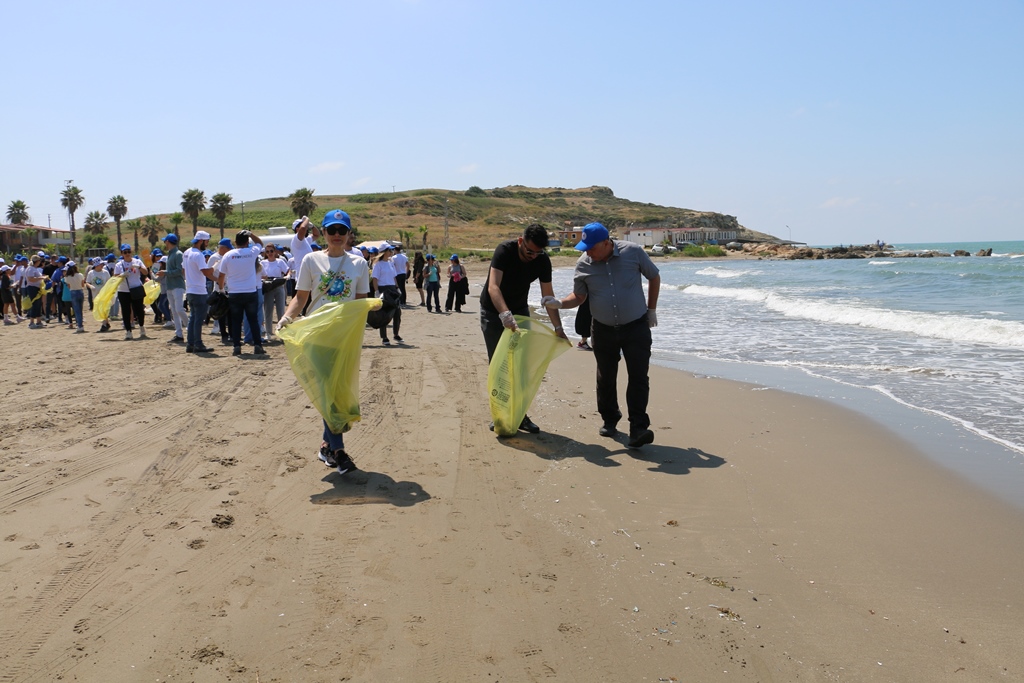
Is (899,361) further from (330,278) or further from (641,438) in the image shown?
(330,278)

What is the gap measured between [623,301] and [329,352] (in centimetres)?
236

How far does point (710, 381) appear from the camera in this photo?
9.22 meters

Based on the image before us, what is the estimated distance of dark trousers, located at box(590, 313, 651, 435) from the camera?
602 centimetres

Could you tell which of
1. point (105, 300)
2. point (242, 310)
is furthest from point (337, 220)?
point (105, 300)

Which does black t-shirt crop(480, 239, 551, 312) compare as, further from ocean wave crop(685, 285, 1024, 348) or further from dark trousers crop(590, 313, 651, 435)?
ocean wave crop(685, 285, 1024, 348)

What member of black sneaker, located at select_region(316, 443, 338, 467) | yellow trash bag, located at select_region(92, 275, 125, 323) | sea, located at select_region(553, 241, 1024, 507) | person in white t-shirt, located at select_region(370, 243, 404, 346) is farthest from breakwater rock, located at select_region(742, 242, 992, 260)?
black sneaker, located at select_region(316, 443, 338, 467)

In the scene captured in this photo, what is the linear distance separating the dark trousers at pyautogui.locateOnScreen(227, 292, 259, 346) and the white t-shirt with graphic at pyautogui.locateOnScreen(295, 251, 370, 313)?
5765 millimetres

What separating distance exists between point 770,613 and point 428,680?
154cm

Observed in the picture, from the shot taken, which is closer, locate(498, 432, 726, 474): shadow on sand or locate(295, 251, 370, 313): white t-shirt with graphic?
locate(295, 251, 370, 313): white t-shirt with graphic

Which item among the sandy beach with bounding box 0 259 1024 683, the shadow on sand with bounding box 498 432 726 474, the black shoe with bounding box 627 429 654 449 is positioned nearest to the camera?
the sandy beach with bounding box 0 259 1024 683

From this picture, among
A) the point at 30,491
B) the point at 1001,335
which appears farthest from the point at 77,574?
the point at 1001,335

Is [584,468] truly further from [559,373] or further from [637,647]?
[559,373]

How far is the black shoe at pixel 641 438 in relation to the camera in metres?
5.88

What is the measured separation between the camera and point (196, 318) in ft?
35.8
